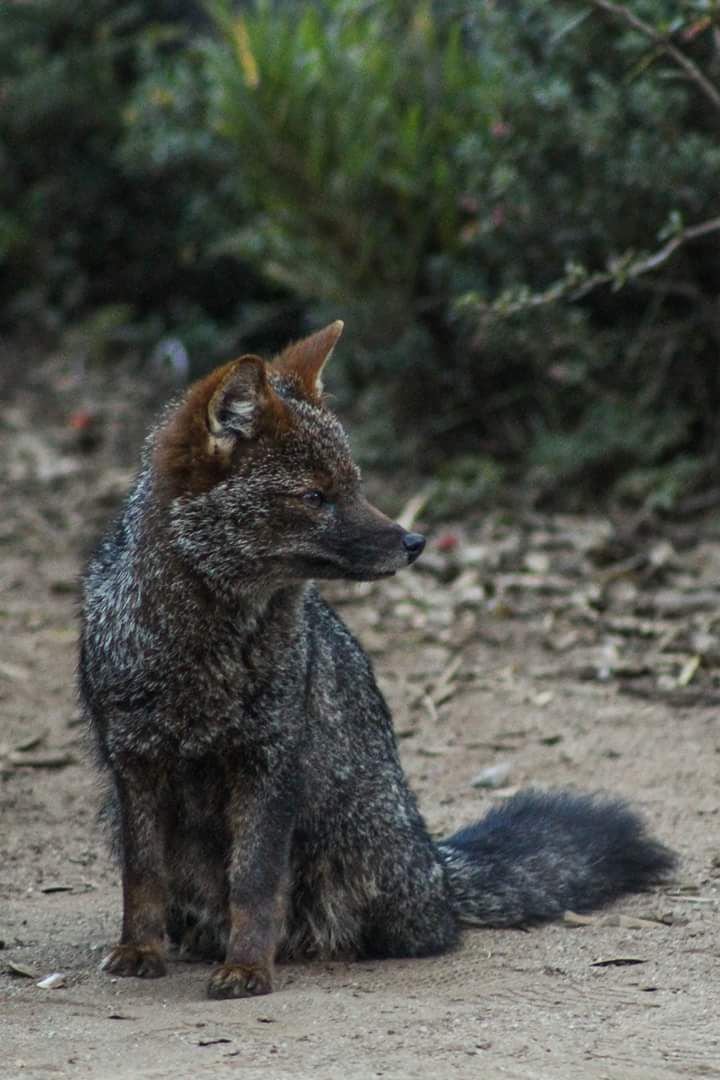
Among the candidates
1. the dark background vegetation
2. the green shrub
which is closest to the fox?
the dark background vegetation

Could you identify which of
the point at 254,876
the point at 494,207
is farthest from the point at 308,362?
the point at 494,207

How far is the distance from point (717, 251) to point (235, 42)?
3303mm

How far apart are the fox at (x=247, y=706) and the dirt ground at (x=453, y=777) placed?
0.18 m

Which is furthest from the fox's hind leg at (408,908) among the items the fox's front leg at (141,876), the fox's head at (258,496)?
the fox's head at (258,496)

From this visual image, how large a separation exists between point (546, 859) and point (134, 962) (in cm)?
143

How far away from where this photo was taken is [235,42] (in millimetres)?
10117

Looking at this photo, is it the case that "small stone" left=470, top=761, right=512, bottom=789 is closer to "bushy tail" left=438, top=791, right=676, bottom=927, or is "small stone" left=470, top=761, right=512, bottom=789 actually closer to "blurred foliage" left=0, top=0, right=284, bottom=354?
"bushy tail" left=438, top=791, right=676, bottom=927

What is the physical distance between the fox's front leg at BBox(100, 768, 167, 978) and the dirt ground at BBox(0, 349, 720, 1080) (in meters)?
0.08

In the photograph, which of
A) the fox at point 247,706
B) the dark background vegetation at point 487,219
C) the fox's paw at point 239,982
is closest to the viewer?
the fox's paw at point 239,982

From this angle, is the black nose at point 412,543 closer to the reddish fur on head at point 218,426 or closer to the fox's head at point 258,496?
the fox's head at point 258,496

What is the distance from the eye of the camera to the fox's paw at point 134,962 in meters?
4.48

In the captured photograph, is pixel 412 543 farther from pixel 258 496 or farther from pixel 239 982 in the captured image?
pixel 239 982

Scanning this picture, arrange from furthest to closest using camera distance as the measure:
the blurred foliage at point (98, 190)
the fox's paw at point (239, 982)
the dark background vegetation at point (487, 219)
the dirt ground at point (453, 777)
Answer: the blurred foliage at point (98, 190)
the dark background vegetation at point (487, 219)
the fox's paw at point (239, 982)
the dirt ground at point (453, 777)

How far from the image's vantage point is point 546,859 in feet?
17.1
